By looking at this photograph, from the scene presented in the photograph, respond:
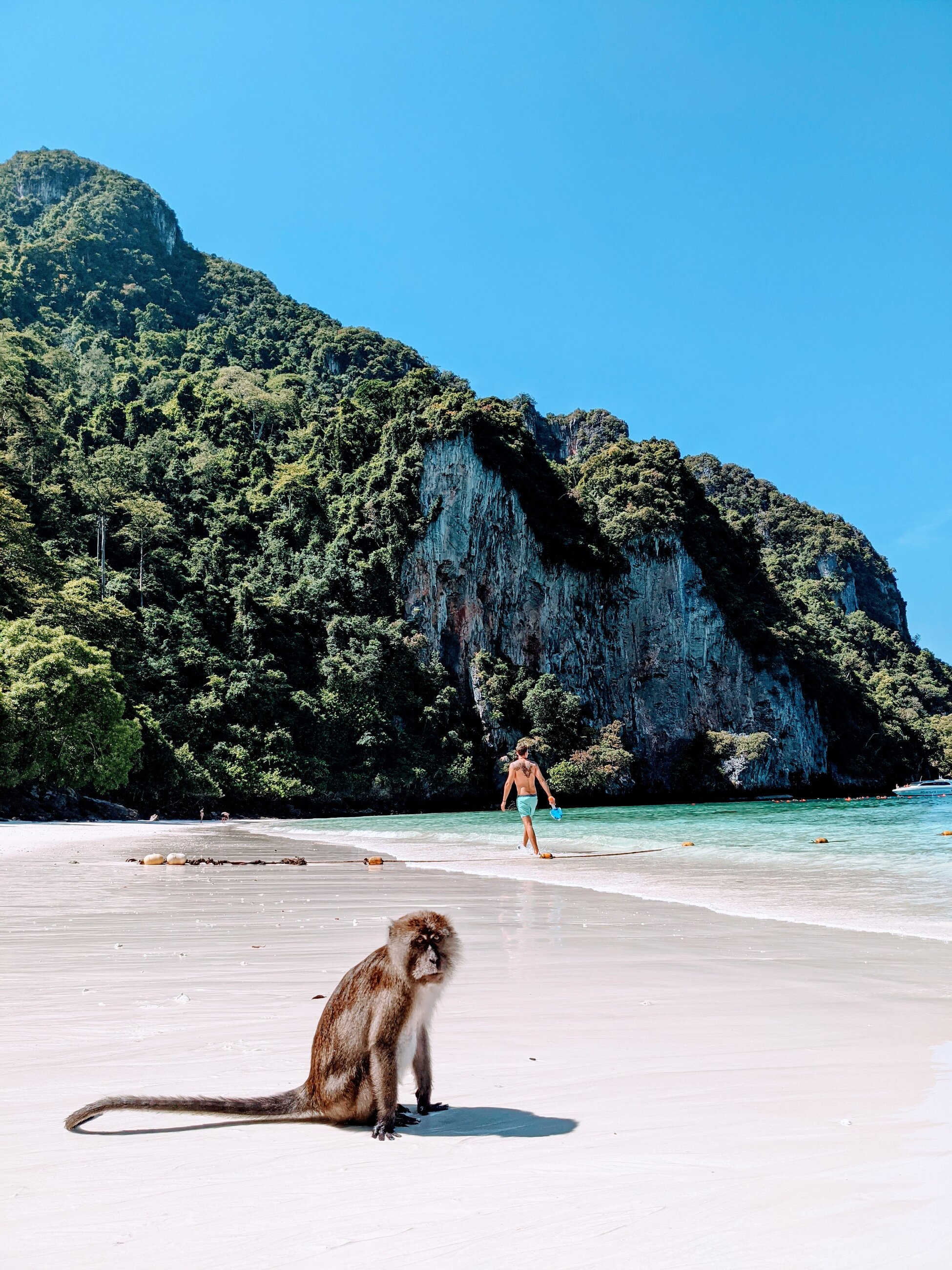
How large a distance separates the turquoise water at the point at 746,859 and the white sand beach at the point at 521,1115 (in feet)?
6.02

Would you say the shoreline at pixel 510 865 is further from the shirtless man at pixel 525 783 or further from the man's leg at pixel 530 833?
the shirtless man at pixel 525 783

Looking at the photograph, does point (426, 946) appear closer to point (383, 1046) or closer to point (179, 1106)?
point (383, 1046)

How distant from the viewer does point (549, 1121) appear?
8.08 feet

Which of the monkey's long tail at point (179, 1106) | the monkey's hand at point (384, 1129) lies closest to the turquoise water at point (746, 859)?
the monkey's hand at point (384, 1129)

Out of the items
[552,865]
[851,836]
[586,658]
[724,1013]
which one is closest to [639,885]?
[552,865]

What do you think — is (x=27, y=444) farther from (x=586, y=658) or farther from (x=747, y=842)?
(x=747, y=842)

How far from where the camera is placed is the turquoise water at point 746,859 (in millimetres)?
7648

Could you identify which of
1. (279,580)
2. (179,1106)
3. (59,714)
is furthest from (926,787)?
(179,1106)

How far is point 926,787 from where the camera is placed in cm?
7569

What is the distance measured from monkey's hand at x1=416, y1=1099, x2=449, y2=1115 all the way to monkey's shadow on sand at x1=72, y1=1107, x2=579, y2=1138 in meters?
0.01

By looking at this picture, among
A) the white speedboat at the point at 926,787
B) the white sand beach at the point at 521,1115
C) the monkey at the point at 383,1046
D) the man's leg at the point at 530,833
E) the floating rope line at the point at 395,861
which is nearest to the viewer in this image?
the white sand beach at the point at 521,1115

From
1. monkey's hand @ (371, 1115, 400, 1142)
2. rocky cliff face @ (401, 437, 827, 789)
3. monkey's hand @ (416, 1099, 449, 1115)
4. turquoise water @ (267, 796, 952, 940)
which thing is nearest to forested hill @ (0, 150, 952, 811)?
rocky cliff face @ (401, 437, 827, 789)

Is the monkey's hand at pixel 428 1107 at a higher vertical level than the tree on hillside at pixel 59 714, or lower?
lower

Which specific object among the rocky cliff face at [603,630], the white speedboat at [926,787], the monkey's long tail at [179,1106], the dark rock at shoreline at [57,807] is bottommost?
the white speedboat at [926,787]
